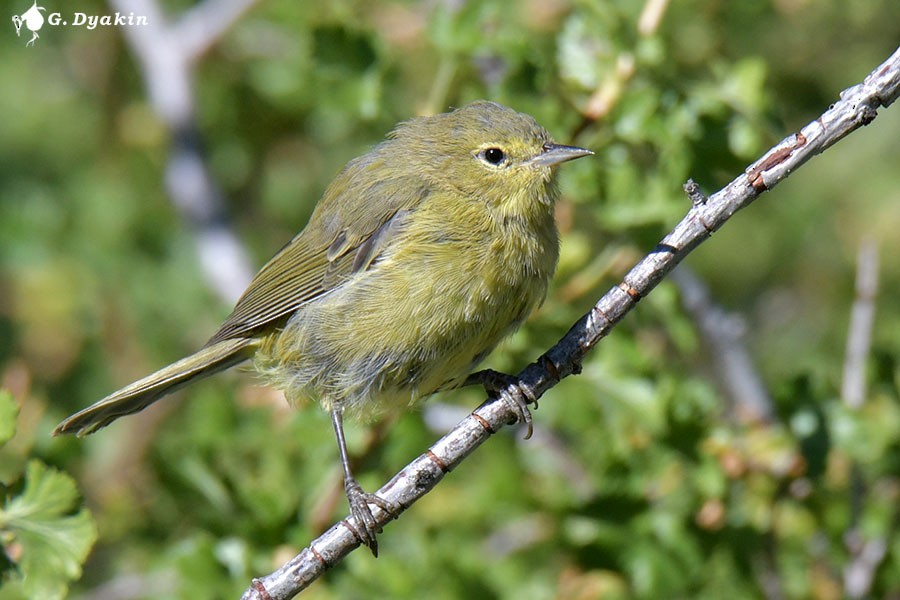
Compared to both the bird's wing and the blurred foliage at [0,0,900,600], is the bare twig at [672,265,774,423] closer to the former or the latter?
the blurred foliage at [0,0,900,600]

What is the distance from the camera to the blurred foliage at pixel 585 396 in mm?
3848

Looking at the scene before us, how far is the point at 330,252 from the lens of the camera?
4152 millimetres

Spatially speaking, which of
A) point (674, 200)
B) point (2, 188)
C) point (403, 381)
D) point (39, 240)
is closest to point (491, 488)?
point (403, 381)

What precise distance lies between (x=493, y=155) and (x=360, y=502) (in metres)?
1.29

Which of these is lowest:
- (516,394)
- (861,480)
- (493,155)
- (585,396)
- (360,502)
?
(861,480)

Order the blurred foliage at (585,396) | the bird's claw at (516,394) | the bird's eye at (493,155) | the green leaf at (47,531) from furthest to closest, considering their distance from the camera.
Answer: the bird's eye at (493,155), the blurred foliage at (585,396), the bird's claw at (516,394), the green leaf at (47,531)

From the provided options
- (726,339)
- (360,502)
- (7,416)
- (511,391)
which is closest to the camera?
(7,416)

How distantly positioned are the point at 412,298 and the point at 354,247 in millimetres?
487

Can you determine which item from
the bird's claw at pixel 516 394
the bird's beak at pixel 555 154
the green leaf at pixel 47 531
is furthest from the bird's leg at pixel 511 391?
the green leaf at pixel 47 531

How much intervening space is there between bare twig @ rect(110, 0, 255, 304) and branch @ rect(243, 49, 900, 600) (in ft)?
9.04

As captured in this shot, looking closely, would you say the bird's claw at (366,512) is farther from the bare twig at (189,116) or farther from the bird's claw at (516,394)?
the bare twig at (189,116)

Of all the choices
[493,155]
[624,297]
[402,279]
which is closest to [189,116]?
[493,155]

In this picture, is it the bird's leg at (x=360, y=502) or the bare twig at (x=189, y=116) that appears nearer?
the bird's leg at (x=360, y=502)

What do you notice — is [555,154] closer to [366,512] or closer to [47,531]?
[366,512]
